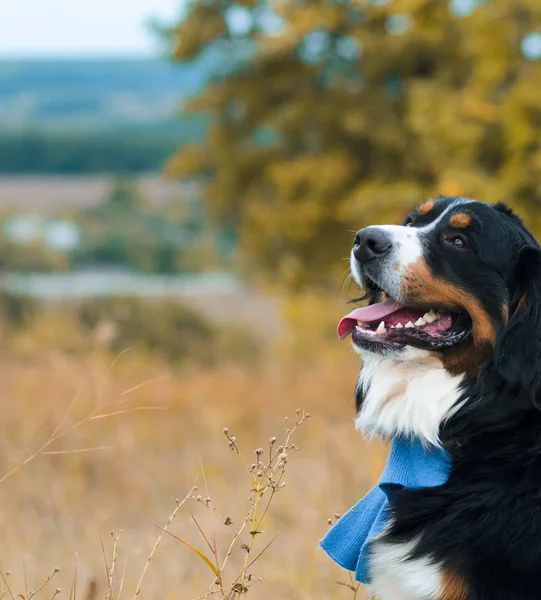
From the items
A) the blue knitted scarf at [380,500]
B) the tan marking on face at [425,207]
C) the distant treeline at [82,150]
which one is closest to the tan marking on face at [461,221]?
the tan marking on face at [425,207]

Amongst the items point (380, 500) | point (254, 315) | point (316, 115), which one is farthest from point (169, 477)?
point (254, 315)

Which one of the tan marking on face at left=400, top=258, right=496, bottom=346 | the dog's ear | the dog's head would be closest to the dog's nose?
the dog's head

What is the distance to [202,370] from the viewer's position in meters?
13.3

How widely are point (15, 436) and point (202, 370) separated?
5.55 meters

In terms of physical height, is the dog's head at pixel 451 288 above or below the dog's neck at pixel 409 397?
above

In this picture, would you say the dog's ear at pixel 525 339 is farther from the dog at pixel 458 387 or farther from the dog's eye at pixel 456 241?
the dog's eye at pixel 456 241

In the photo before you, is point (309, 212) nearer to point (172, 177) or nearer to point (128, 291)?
point (172, 177)

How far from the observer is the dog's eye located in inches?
130

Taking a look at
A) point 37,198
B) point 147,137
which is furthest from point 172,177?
point 147,137

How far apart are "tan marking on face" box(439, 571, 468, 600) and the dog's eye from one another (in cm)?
116

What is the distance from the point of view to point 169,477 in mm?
7734

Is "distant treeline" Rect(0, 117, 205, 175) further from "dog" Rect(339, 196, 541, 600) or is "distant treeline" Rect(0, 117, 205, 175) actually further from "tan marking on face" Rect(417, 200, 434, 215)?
"dog" Rect(339, 196, 541, 600)

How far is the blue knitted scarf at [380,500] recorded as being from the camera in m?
3.03

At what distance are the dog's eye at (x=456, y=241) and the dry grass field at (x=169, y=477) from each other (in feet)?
3.01
